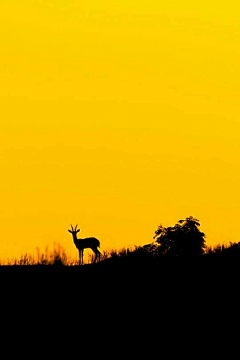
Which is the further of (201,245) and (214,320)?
(201,245)

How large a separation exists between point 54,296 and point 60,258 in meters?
2.86

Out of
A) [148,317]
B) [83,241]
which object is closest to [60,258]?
[148,317]

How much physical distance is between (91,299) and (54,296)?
140 centimetres

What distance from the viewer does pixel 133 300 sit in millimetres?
65688

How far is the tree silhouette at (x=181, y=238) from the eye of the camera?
73.2 m

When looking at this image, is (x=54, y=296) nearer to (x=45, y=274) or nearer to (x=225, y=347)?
(x=45, y=274)

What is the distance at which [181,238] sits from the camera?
74.6 m

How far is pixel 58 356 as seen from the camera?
201 feet

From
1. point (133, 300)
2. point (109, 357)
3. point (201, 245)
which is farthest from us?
point (201, 245)

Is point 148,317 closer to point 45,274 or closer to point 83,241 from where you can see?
point 45,274

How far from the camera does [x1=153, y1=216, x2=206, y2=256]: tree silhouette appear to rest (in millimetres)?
73250

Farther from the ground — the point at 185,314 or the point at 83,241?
the point at 83,241

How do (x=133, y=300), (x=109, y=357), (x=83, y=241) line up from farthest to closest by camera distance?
(x=83, y=241) < (x=133, y=300) < (x=109, y=357)

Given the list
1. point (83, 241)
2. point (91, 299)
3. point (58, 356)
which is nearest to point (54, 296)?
point (91, 299)
